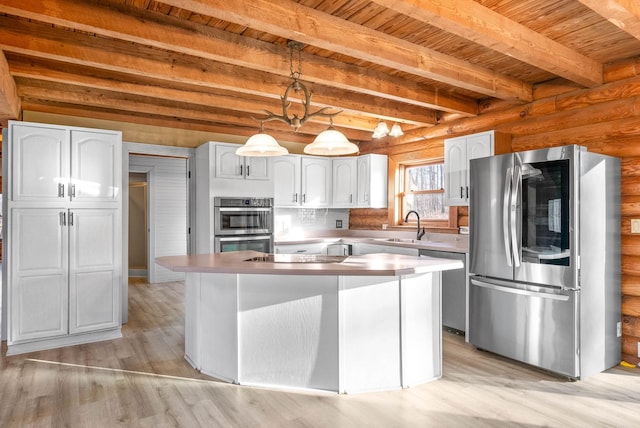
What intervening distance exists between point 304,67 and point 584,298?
2.76 metres

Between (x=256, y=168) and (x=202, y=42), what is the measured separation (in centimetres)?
254

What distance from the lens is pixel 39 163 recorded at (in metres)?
3.79

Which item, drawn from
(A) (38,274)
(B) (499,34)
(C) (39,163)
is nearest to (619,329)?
(B) (499,34)

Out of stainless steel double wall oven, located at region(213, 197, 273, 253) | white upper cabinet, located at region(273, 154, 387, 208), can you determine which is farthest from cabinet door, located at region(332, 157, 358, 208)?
stainless steel double wall oven, located at region(213, 197, 273, 253)

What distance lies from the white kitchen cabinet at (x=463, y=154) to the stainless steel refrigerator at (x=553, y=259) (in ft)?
2.07

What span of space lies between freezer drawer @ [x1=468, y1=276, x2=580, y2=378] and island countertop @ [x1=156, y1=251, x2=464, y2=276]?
2.50 feet

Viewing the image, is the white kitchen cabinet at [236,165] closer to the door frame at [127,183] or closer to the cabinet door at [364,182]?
the door frame at [127,183]

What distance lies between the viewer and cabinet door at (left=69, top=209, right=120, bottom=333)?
395cm

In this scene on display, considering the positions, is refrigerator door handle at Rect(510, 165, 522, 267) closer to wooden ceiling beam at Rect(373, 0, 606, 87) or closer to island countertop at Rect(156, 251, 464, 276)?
island countertop at Rect(156, 251, 464, 276)

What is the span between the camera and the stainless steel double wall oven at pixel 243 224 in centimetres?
495

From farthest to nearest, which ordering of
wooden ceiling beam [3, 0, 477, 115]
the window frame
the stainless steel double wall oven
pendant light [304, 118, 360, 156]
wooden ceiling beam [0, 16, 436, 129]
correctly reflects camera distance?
the window frame → the stainless steel double wall oven → pendant light [304, 118, 360, 156] → wooden ceiling beam [0, 16, 436, 129] → wooden ceiling beam [3, 0, 477, 115]

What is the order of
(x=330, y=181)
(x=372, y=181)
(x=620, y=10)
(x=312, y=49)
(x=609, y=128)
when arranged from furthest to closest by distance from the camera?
(x=330, y=181), (x=372, y=181), (x=609, y=128), (x=312, y=49), (x=620, y=10)

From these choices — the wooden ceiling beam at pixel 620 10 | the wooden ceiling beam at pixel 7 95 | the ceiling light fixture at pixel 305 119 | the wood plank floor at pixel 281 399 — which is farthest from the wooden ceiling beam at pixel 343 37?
the wood plank floor at pixel 281 399

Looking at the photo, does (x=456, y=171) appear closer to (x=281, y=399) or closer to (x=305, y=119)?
(x=305, y=119)
